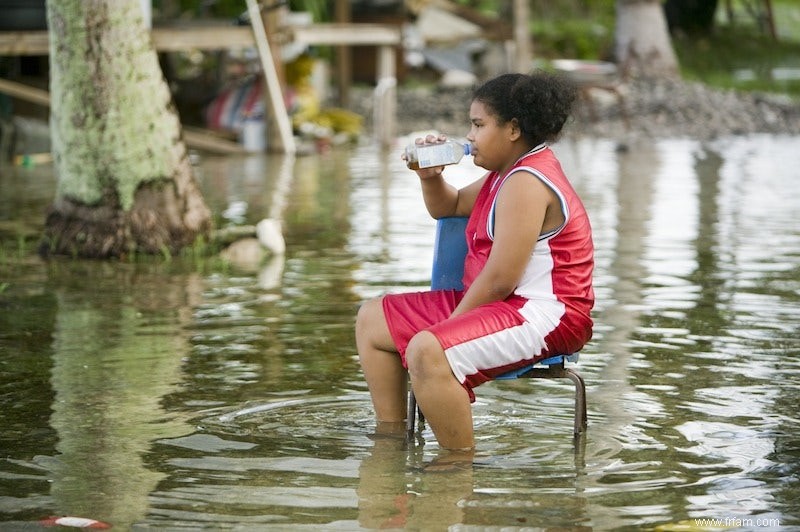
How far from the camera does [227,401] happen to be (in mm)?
5676

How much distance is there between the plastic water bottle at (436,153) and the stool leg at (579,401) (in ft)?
2.68

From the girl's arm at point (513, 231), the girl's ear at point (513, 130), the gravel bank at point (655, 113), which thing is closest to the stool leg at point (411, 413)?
the girl's arm at point (513, 231)

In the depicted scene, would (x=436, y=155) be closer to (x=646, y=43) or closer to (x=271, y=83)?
(x=271, y=83)

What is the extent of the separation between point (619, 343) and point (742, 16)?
31.3 m

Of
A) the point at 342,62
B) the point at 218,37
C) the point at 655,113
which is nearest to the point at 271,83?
the point at 218,37

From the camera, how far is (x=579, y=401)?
16.2 feet

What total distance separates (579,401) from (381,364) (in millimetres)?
697

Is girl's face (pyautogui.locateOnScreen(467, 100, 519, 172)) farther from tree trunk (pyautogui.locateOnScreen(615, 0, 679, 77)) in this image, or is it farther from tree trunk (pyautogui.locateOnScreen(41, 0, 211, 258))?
tree trunk (pyautogui.locateOnScreen(615, 0, 679, 77))

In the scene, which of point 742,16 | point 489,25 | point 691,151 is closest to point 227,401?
point 691,151

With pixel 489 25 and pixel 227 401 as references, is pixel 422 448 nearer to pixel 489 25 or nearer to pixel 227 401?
pixel 227 401

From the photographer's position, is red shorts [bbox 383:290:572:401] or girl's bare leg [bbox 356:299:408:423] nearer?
red shorts [bbox 383:290:572:401]

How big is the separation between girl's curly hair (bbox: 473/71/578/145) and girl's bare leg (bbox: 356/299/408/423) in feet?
2.59

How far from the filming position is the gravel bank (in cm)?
2123

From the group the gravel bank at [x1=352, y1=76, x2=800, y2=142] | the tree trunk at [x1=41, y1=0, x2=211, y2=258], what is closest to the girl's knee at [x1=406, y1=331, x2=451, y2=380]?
the tree trunk at [x1=41, y1=0, x2=211, y2=258]
